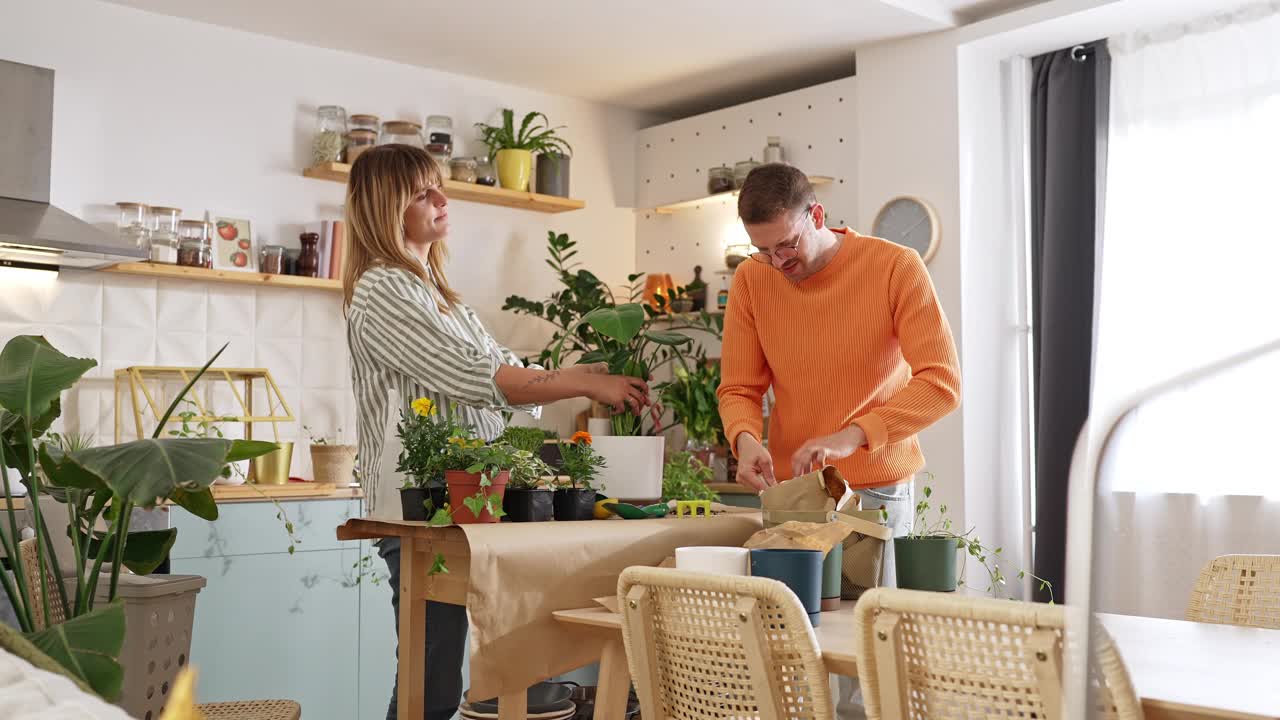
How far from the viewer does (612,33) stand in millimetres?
4199

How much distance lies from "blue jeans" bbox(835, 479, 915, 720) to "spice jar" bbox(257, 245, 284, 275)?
266cm

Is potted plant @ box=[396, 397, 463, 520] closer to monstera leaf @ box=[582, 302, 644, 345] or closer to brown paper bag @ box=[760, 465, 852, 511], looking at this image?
monstera leaf @ box=[582, 302, 644, 345]

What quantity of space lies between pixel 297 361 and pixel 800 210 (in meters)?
2.64

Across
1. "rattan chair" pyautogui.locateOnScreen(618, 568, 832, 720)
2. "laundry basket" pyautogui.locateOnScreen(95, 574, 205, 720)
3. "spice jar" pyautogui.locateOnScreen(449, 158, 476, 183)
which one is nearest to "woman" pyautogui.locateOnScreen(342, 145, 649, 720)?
"laundry basket" pyautogui.locateOnScreen(95, 574, 205, 720)

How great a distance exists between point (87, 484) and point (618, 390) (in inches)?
33.1

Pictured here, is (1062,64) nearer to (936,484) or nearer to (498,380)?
(936,484)

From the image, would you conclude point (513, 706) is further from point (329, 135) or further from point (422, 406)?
point (329, 135)

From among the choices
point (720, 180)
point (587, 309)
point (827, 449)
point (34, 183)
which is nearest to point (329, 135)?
point (34, 183)

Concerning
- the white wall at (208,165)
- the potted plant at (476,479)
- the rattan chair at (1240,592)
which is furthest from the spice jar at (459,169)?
the rattan chair at (1240,592)

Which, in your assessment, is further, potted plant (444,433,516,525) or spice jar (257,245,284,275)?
spice jar (257,245,284,275)

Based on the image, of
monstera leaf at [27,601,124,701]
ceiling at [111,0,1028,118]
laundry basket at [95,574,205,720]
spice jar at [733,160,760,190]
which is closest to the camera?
monstera leaf at [27,601,124,701]

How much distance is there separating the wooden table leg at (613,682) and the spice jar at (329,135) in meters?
3.04

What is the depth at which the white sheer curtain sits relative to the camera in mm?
3414

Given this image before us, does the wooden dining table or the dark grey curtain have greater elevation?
the dark grey curtain
